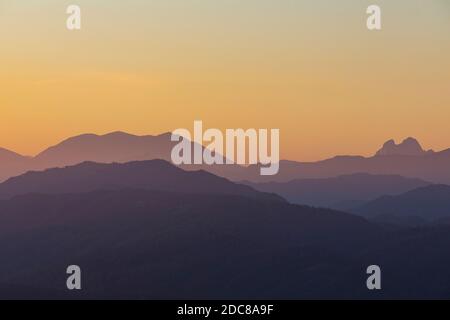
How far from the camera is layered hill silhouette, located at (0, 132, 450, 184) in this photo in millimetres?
28297

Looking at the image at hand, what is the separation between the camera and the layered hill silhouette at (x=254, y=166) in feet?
92.8

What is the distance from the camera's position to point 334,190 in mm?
38250

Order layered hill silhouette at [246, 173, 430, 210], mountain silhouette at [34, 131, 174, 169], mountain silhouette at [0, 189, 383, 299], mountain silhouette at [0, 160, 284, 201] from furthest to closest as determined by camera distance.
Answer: mountain silhouette at [0, 160, 284, 201], mountain silhouette at [0, 189, 383, 299], layered hill silhouette at [246, 173, 430, 210], mountain silhouette at [34, 131, 174, 169]

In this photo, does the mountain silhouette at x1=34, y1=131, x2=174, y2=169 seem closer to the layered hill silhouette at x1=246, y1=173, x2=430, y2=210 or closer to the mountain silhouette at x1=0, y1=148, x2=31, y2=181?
the mountain silhouette at x1=0, y1=148, x2=31, y2=181

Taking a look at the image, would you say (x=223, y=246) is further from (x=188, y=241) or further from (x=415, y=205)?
(x=415, y=205)

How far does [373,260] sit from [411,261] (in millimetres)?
5441

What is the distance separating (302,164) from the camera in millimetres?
28406

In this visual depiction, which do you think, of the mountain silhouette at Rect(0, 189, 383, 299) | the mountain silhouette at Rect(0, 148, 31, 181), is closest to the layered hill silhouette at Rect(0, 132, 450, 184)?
the mountain silhouette at Rect(0, 148, 31, 181)

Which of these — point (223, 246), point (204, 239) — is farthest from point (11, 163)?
point (204, 239)

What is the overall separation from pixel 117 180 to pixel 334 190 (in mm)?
15034

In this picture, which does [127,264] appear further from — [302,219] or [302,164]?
[302,164]

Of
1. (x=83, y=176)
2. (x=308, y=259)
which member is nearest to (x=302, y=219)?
(x=308, y=259)

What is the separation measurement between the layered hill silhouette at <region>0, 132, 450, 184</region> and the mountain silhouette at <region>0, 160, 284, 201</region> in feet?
9.33

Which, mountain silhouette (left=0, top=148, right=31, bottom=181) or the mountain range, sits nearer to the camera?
mountain silhouette (left=0, top=148, right=31, bottom=181)
